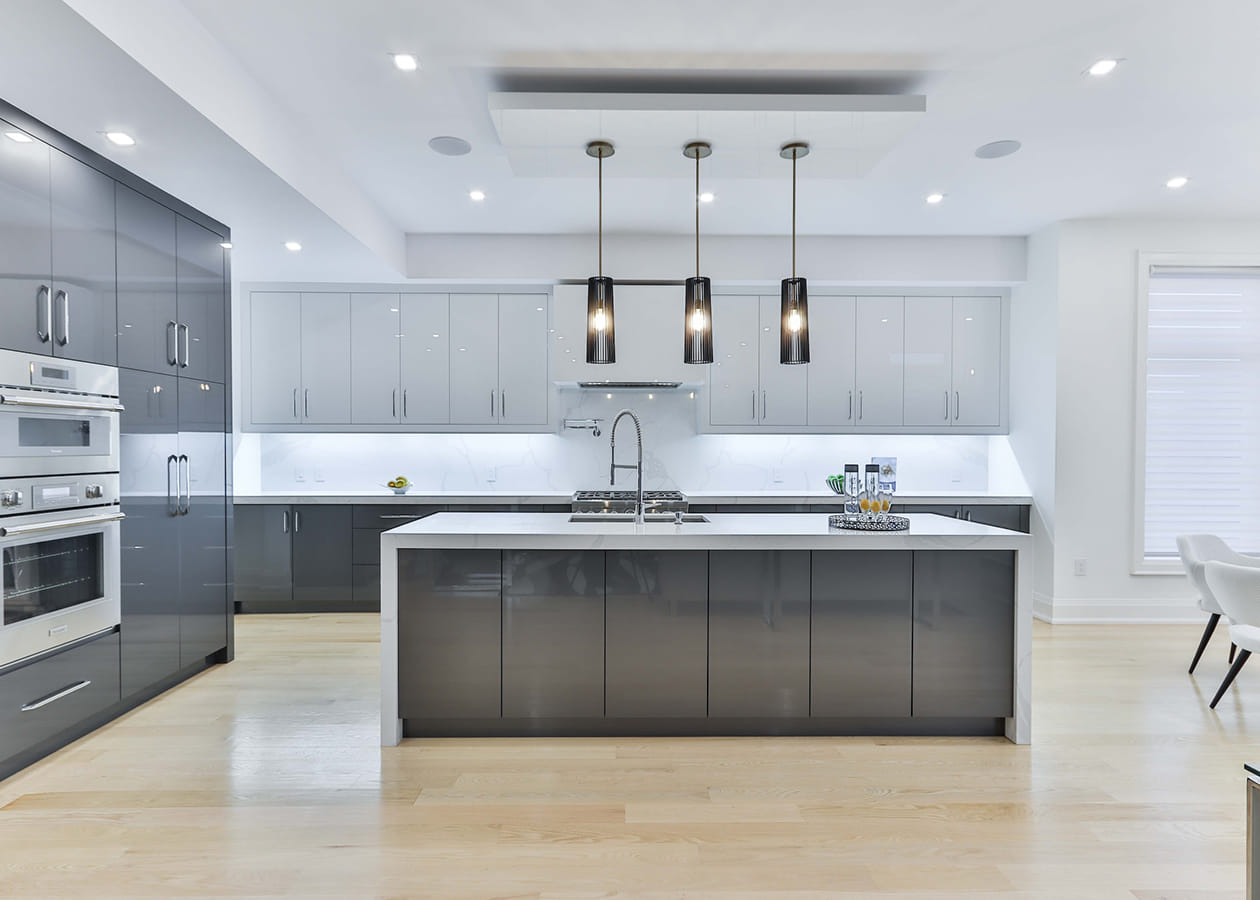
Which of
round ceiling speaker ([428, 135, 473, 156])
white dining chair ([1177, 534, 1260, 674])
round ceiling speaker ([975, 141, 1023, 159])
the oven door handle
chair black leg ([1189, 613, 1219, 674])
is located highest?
round ceiling speaker ([975, 141, 1023, 159])

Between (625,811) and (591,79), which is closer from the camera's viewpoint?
(625,811)

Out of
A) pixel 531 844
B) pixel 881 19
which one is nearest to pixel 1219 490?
pixel 881 19

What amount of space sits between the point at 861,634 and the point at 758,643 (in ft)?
1.41

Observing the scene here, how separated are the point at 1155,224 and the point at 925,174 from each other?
209cm

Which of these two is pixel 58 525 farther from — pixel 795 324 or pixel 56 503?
pixel 795 324

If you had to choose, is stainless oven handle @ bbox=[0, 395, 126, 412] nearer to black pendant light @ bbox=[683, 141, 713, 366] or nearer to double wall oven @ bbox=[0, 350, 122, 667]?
double wall oven @ bbox=[0, 350, 122, 667]

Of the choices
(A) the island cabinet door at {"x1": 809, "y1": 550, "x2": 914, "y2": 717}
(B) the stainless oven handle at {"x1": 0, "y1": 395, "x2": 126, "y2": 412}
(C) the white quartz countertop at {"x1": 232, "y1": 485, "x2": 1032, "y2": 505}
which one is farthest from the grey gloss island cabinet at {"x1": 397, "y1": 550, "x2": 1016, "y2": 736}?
(C) the white quartz countertop at {"x1": 232, "y1": 485, "x2": 1032, "y2": 505}

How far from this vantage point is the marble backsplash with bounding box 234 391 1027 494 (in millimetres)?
5777

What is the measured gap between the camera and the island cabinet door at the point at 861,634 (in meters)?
3.00

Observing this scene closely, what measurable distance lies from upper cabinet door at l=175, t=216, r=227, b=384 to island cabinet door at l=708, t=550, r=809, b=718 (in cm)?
288

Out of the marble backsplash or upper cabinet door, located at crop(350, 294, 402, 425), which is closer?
upper cabinet door, located at crop(350, 294, 402, 425)

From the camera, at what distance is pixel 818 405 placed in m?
5.54

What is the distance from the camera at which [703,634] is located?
3.00 m

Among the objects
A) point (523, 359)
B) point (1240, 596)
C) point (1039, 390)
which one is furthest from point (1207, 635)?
point (523, 359)
